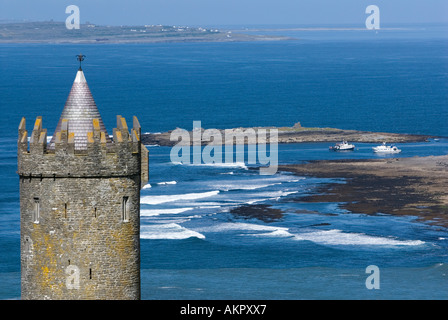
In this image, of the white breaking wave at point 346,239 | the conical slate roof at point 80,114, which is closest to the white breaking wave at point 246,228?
the white breaking wave at point 346,239

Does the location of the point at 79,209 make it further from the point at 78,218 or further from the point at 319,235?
the point at 319,235

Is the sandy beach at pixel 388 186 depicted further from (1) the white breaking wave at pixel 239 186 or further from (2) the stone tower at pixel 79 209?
(2) the stone tower at pixel 79 209

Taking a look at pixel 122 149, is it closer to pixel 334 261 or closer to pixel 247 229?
pixel 334 261

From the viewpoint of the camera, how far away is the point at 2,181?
119m

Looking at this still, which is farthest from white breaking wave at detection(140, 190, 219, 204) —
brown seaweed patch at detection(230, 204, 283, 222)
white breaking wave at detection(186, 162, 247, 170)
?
white breaking wave at detection(186, 162, 247, 170)

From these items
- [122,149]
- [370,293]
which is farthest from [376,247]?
[122,149]

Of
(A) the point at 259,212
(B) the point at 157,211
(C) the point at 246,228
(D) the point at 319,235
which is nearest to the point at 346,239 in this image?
(D) the point at 319,235

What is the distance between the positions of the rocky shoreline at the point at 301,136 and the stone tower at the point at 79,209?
126661mm

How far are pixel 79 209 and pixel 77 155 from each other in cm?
125

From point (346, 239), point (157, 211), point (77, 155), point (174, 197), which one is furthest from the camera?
point (174, 197)

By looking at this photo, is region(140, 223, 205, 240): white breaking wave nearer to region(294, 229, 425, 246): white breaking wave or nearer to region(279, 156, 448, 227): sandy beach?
region(294, 229, 425, 246): white breaking wave

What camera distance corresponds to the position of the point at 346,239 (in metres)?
92.1

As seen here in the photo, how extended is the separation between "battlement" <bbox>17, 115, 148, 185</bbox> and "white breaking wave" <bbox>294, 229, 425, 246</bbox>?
63.1 m

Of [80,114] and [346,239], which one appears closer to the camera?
[80,114]
